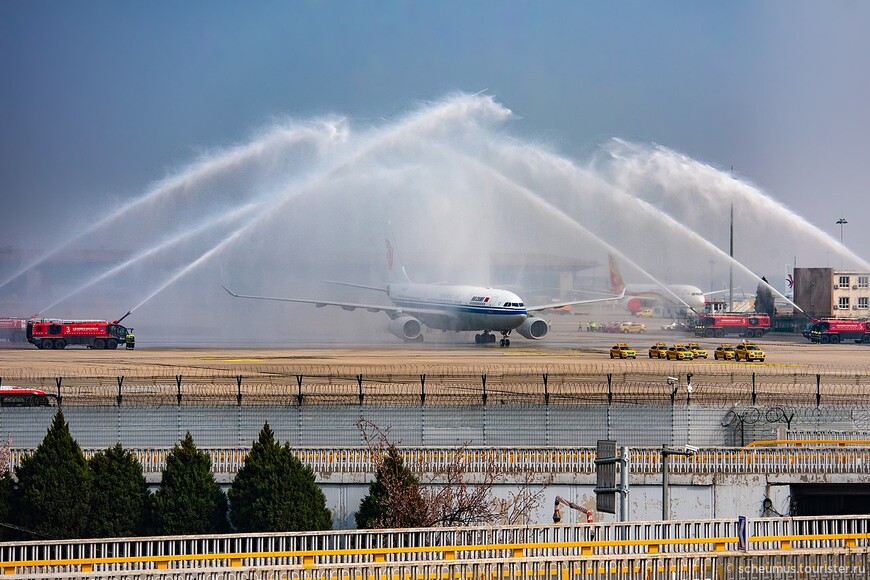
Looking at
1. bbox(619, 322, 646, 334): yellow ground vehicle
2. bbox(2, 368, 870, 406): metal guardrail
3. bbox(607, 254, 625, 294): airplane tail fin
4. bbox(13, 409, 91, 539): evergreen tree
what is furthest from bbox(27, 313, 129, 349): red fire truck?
bbox(607, 254, 625, 294): airplane tail fin

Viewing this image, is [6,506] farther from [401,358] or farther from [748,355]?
[748,355]

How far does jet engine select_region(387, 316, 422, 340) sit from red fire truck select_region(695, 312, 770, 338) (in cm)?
3646

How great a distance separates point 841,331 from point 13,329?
76266 millimetres

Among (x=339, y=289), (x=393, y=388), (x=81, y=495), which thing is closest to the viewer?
(x=81, y=495)

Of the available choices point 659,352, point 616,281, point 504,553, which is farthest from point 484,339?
point 616,281

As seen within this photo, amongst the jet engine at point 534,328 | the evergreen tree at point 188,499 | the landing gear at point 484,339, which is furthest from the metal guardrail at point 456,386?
the landing gear at point 484,339

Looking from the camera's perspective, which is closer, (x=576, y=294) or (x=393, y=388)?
(x=393, y=388)

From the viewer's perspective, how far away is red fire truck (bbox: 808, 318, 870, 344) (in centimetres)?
10988

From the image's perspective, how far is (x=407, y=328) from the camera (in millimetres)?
98375

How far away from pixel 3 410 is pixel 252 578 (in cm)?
2104

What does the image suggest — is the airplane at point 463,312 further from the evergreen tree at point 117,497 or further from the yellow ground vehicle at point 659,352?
the evergreen tree at point 117,497

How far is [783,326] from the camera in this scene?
443ft

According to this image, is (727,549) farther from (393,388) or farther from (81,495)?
(393,388)

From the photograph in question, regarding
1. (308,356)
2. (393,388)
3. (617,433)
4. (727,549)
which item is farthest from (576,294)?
(727,549)
